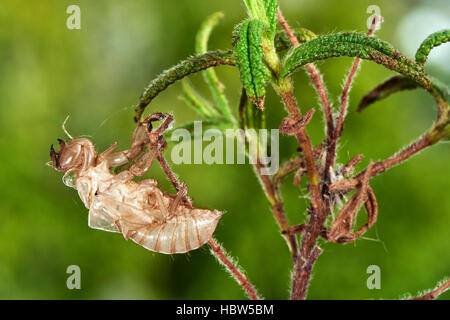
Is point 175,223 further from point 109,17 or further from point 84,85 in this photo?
point 109,17

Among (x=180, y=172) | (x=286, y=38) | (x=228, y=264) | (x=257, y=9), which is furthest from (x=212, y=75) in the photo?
(x=180, y=172)

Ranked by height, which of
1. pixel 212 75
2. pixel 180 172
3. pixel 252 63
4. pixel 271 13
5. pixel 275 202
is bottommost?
pixel 275 202

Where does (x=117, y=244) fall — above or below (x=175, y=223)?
above

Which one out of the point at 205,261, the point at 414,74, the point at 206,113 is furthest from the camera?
the point at 205,261

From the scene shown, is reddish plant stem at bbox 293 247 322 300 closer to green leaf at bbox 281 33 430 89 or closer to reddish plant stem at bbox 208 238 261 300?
reddish plant stem at bbox 208 238 261 300

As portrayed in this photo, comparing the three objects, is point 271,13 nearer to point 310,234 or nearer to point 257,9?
point 257,9

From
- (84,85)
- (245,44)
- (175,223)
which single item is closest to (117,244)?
(84,85)
